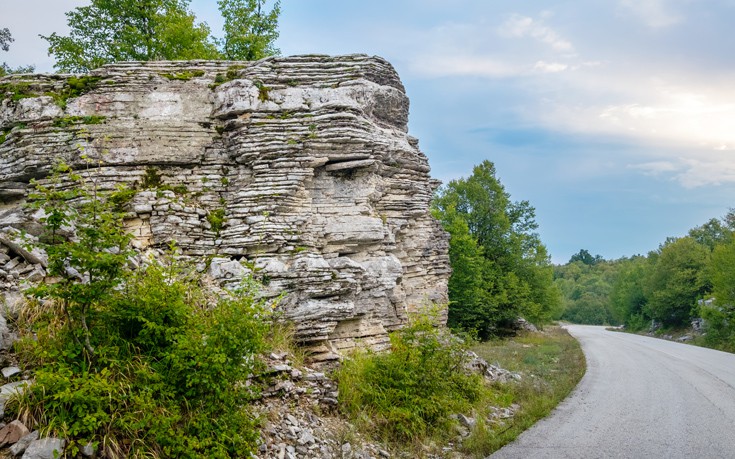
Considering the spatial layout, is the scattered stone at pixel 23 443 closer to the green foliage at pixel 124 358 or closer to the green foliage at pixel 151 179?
the green foliage at pixel 124 358

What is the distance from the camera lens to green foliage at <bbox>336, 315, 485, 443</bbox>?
374 inches

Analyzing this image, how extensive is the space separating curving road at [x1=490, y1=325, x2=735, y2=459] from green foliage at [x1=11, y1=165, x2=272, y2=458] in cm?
558

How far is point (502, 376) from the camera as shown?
49.6ft

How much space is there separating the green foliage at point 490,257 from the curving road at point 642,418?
12.0 m

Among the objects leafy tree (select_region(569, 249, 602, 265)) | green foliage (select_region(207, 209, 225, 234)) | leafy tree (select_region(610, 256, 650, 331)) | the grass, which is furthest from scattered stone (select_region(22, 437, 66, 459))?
leafy tree (select_region(569, 249, 602, 265))

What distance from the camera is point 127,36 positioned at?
2244 cm

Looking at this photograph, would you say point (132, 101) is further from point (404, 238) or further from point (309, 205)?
point (404, 238)

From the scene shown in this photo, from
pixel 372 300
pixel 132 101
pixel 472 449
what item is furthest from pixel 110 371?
pixel 132 101

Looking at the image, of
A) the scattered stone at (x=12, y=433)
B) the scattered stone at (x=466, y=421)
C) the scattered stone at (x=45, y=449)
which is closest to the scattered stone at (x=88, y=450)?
the scattered stone at (x=45, y=449)

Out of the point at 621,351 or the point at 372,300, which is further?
the point at 621,351

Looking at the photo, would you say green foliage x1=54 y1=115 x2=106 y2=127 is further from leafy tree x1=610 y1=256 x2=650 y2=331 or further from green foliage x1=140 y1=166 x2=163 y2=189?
leafy tree x1=610 y1=256 x2=650 y2=331

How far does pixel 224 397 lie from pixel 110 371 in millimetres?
1509

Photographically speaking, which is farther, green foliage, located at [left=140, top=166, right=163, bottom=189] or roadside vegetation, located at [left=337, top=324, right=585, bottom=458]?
green foliage, located at [left=140, top=166, right=163, bottom=189]

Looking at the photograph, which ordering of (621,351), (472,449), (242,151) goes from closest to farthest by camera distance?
(472,449) < (242,151) < (621,351)
